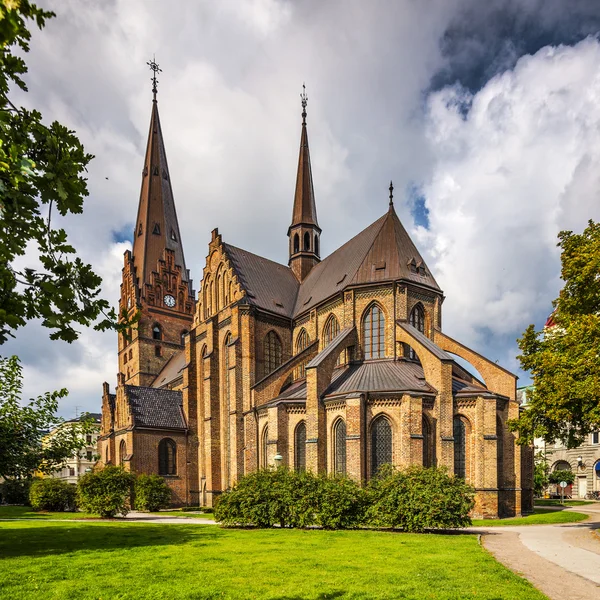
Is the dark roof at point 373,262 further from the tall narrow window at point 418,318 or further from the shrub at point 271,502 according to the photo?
the shrub at point 271,502

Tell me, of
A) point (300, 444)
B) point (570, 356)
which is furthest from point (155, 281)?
point (570, 356)

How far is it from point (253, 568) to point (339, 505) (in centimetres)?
847

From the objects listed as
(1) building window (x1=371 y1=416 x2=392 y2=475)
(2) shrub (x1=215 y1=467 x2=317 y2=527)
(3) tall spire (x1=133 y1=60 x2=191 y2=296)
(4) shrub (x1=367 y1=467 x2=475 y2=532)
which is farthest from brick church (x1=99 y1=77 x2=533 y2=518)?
(3) tall spire (x1=133 y1=60 x2=191 y2=296)

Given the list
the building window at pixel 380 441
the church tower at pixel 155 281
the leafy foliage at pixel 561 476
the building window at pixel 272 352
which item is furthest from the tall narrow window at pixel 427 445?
the church tower at pixel 155 281

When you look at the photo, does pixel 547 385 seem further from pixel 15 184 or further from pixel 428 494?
pixel 15 184

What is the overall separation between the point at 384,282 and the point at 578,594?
23.7 metres

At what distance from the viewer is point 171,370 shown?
4919 centimetres

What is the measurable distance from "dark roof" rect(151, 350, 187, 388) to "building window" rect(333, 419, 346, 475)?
69.0 ft

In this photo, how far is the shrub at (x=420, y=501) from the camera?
57.9 ft

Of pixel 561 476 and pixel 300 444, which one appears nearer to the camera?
pixel 300 444

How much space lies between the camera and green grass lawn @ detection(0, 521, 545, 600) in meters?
8.53

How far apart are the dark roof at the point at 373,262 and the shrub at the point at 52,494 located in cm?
1907

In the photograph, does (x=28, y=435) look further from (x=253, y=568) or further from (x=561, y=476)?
(x=561, y=476)

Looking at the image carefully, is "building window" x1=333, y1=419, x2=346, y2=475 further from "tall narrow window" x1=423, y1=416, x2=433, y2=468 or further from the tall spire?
the tall spire
